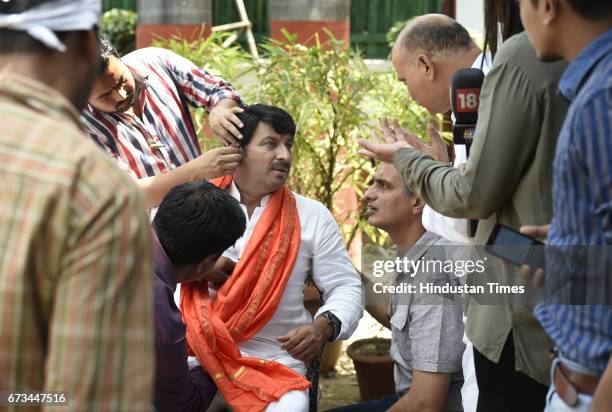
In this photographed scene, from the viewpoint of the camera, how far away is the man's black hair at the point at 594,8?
69.5 inches

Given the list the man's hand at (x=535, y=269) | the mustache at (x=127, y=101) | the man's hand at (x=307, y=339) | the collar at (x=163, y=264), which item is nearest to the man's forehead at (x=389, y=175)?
the man's hand at (x=307, y=339)

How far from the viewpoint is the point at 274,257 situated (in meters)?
3.39

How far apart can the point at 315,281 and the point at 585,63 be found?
1882mm

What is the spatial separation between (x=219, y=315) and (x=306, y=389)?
1.30ft

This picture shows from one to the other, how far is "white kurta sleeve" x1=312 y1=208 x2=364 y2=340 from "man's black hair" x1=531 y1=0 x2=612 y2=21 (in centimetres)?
182


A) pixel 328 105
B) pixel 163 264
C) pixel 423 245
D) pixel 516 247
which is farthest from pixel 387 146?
pixel 328 105

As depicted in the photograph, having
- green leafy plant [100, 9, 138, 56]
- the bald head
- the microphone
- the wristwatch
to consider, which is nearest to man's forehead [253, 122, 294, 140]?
the bald head

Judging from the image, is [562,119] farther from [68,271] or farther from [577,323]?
[68,271]

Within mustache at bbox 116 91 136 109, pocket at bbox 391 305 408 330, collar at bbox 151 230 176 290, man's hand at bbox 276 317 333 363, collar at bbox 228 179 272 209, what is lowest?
man's hand at bbox 276 317 333 363

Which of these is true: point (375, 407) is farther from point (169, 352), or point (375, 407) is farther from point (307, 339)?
point (169, 352)

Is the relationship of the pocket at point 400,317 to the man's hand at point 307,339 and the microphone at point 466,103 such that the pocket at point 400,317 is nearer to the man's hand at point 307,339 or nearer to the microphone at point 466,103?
the man's hand at point 307,339

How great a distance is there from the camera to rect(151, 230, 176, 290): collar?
2.72 m

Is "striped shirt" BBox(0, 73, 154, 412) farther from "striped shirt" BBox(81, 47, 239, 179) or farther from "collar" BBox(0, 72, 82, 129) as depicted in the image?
"striped shirt" BBox(81, 47, 239, 179)

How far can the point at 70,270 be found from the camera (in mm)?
1225
